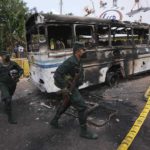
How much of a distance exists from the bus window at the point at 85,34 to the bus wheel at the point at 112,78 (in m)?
1.45

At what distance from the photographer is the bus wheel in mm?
8586

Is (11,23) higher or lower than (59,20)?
higher

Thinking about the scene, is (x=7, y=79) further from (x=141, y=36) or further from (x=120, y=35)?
(x=141, y=36)

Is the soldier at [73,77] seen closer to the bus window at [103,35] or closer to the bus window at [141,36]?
the bus window at [103,35]

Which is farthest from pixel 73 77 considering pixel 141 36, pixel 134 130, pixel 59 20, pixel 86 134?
pixel 141 36

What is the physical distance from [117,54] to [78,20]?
216cm

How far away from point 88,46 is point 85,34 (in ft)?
1.26

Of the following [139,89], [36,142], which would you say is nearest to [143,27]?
[139,89]

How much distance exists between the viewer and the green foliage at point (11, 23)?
70.4ft

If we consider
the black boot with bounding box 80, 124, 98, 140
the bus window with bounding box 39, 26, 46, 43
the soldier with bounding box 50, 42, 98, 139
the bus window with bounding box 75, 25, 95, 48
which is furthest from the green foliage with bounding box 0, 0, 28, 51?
the black boot with bounding box 80, 124, 98, 140

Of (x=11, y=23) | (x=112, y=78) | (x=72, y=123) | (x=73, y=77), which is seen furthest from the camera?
(x=11, y=23)

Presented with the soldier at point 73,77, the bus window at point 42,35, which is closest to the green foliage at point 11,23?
the bus window at point 42,35

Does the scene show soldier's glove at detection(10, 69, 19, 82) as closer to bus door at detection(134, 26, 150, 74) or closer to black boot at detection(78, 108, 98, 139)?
black boot at detection(78, 108, 98, 139)

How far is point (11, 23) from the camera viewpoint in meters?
21.7
